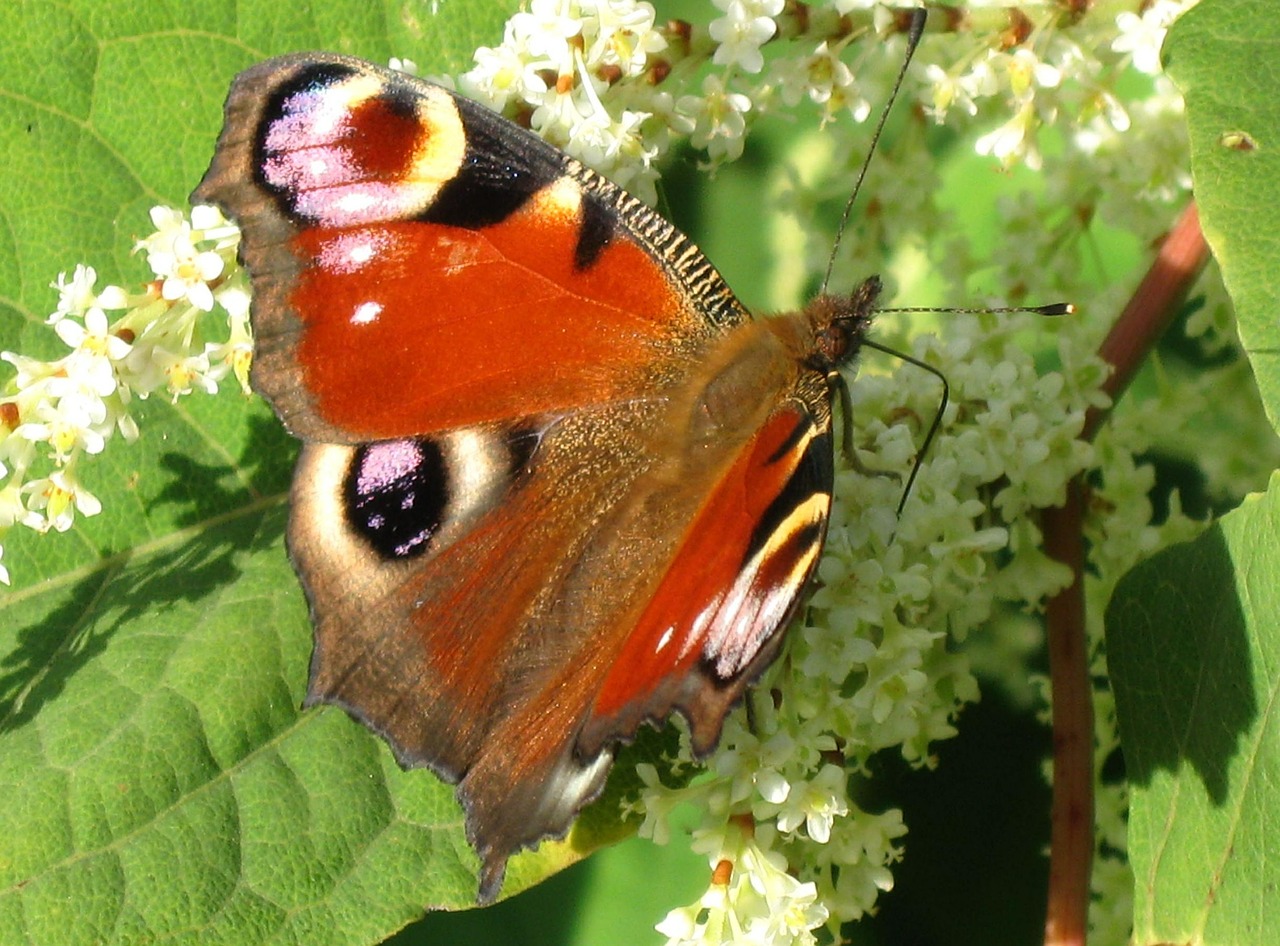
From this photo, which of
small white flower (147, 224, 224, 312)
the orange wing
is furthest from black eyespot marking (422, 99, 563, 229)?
small white flower (147, 224, 224, 312)

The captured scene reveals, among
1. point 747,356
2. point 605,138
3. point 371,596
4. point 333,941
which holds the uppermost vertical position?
point 605,138

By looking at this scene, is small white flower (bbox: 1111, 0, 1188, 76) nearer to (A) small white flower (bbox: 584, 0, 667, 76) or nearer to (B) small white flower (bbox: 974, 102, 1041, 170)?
(B) small white flower (bbox: 974, 102, 1041, 170)

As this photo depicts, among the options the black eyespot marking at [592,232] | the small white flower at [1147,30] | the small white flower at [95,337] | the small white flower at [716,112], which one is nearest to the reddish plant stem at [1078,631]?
the small white flower at [1147,30]

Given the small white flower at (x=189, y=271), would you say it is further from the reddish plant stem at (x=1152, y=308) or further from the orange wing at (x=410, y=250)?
the reddish plant stem at (x=1152, y=308)

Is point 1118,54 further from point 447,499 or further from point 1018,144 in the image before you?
point 447,499

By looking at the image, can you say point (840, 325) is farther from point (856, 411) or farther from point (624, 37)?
point (624, 37)

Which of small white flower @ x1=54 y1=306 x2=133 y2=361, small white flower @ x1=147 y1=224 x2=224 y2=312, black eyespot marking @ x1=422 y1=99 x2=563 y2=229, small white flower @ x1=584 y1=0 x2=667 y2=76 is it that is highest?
small white flower @ x1=584 y1=0 x2=667 y2=76

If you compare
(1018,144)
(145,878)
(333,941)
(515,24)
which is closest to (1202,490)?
(1018,144)

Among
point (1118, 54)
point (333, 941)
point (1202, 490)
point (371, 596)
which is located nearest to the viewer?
point (371, 596)
